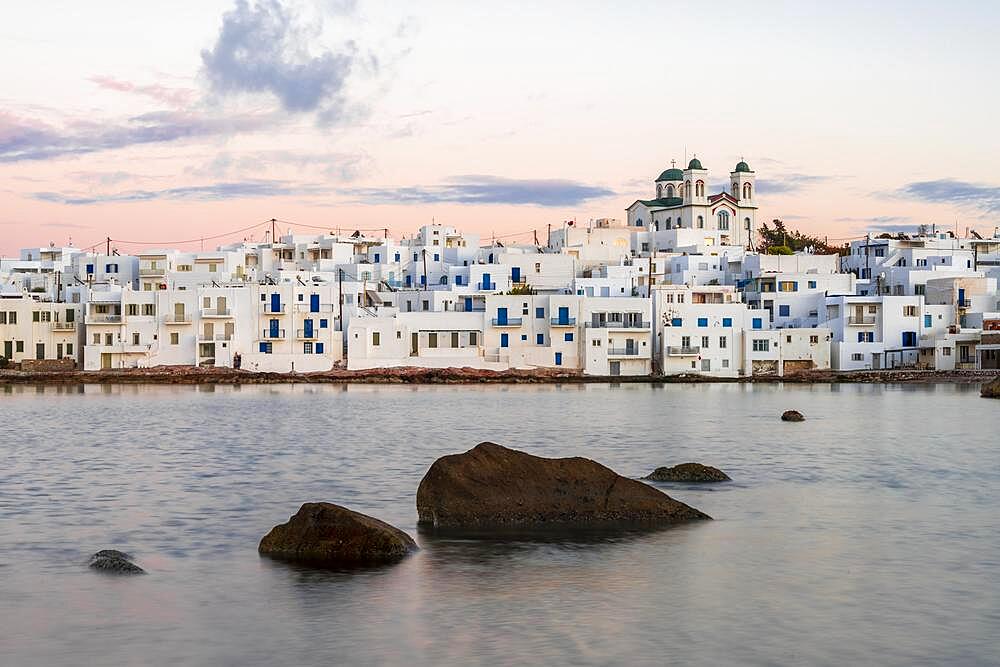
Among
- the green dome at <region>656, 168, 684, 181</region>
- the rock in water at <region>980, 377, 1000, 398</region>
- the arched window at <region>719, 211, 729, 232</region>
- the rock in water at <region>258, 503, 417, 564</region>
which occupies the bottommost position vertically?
the rock in water at <region>258, 503, 417, 564</region>

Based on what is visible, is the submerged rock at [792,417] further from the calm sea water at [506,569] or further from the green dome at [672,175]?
the green dome at [672,175]

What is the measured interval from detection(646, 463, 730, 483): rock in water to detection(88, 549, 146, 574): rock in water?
39.9ft

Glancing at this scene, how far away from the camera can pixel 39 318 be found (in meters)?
85.3

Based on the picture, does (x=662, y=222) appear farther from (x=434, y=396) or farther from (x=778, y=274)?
(x=434, y=396)

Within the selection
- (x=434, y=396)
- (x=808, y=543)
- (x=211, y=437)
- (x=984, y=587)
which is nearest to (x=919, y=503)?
(x=808, y=543)

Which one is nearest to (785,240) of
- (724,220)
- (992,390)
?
(724,220)

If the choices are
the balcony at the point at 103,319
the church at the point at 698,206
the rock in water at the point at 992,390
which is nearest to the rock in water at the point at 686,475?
the rock in water at the point at 992,390

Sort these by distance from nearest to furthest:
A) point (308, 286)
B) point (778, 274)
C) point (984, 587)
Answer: point (984, 587) < point (308, 286) < point (778, 274)

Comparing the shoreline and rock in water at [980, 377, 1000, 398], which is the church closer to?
the shoreline

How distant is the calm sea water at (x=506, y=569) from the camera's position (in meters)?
13.5

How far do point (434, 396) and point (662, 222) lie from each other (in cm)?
6320

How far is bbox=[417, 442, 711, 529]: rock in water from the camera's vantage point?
19.8 meters

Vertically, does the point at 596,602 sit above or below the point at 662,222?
below

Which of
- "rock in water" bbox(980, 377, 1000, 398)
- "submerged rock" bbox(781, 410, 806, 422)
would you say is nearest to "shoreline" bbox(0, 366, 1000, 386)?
"rock in water" bbox(980, 377, 1000, 398)
